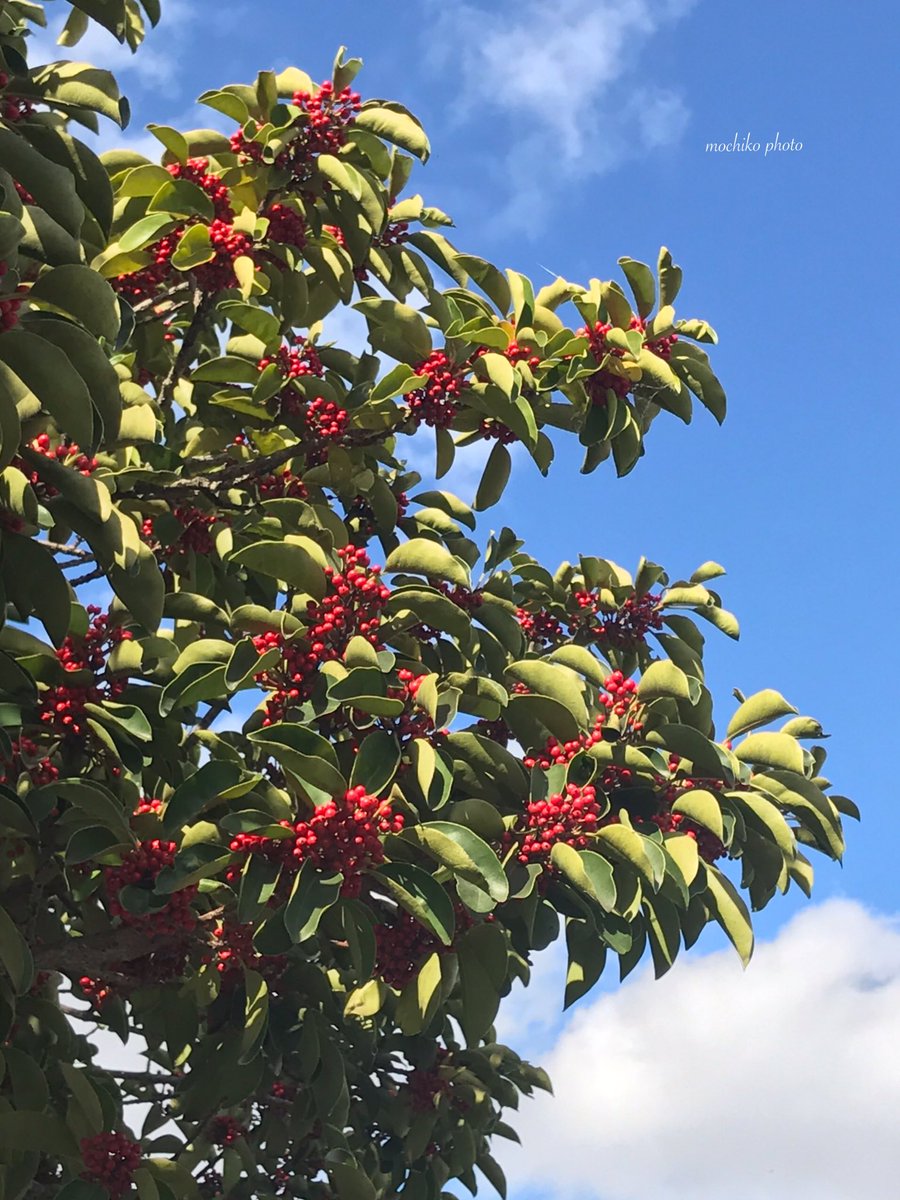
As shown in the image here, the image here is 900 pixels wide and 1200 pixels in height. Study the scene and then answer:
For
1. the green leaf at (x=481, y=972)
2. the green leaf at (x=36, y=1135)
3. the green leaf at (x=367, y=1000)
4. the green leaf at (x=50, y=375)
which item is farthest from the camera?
the green leaf at (x=367, y=1000)

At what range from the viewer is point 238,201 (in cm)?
552

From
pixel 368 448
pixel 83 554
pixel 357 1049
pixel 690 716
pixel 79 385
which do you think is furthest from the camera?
pixel 357 1049

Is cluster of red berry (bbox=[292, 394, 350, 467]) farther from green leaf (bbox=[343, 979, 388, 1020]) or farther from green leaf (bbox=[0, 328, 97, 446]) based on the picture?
green leaf (bbox=[343, 979, 388, 1020])

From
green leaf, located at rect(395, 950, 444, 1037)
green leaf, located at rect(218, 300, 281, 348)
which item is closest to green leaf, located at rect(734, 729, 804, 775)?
green leaf, located at rect(395, 950, 444, 1037)

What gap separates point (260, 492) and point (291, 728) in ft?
5.63

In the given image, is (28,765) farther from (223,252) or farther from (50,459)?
(223,252)

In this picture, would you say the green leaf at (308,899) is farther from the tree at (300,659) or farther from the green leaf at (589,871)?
the green leaf at (589,871)

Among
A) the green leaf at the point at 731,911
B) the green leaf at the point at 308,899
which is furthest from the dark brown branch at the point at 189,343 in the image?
the green leaf at the point at 731,911

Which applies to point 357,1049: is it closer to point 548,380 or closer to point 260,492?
point 260,492

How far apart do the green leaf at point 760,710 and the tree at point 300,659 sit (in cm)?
1

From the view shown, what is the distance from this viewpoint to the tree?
4.39 metres

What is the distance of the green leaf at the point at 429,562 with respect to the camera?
4.92 metres

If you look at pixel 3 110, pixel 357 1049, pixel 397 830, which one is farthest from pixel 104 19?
pixel 357 1049

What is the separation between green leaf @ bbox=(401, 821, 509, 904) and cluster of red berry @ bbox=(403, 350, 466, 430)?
1.65m
